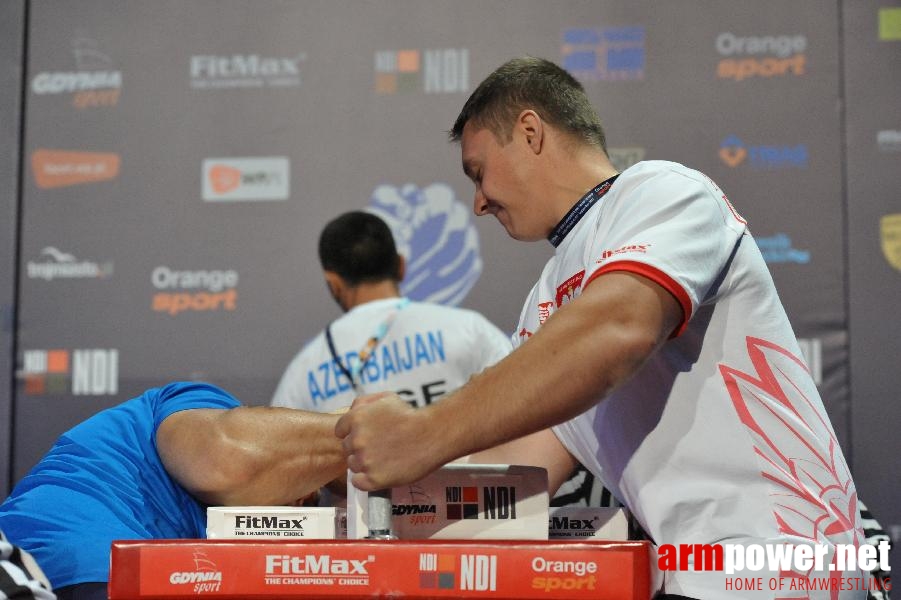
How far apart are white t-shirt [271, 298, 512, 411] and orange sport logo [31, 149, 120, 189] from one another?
1.38m

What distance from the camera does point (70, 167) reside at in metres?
4.18

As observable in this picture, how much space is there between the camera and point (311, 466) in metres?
1.66

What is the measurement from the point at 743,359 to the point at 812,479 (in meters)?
0.19

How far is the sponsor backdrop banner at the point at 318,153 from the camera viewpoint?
3.91 meters

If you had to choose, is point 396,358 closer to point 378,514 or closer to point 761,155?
point 761,155

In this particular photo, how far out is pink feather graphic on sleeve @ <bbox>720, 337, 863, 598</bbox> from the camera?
4.37ft

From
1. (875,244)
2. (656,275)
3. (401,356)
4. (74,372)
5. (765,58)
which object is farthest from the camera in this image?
(74,372)

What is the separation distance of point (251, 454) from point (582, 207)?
0.67 meters

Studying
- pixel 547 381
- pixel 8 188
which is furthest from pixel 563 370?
pixel 8 188

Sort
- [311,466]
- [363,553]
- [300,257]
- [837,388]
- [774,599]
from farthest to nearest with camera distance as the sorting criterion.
→ [300,257] < [837,388] < [311,466] < [774,599] < [363,553]

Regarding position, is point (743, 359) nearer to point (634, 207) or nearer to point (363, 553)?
point (634, 207)

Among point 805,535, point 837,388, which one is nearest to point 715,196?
point 805,535

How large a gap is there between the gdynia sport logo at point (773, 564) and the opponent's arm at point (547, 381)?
29 cm

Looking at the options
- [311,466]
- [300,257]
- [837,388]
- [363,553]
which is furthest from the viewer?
[300,257]
